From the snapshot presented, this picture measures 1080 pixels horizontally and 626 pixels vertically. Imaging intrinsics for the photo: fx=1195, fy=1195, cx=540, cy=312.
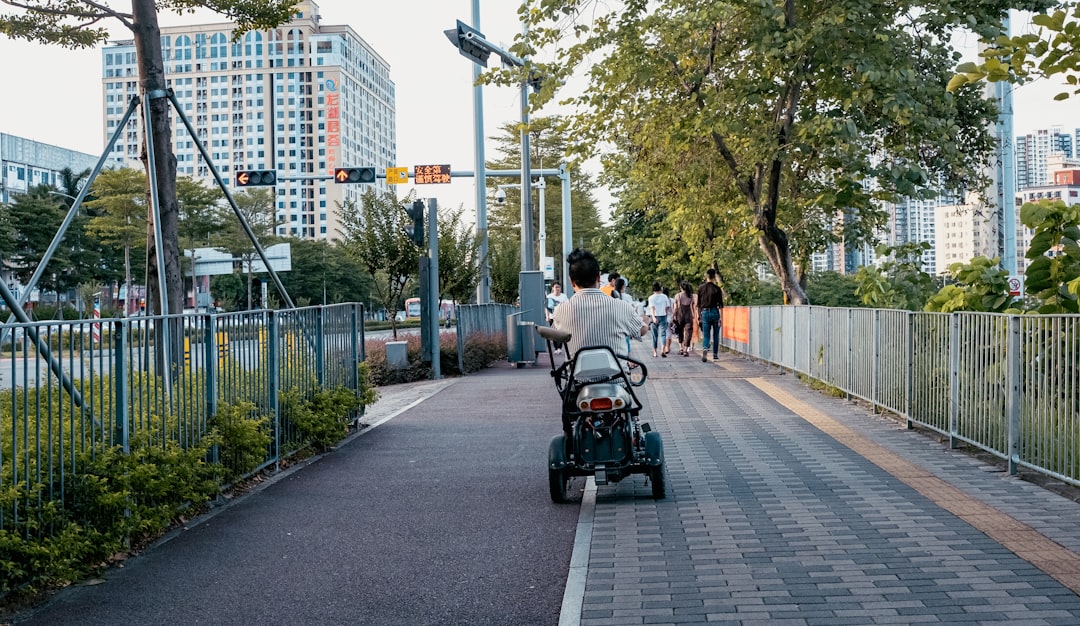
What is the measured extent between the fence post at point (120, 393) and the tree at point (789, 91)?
35.5ft

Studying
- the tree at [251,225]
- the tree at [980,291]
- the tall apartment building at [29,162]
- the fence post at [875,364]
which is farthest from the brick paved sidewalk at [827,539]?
the tall apartment building at [29,162]

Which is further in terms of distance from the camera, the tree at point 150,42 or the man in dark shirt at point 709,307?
the man in dark shirt at point 709,307

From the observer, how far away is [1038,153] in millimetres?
51281

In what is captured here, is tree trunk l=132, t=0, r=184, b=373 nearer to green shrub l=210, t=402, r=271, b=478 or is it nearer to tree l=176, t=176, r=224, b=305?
green shrub l=210, t=402, r=271, b=478

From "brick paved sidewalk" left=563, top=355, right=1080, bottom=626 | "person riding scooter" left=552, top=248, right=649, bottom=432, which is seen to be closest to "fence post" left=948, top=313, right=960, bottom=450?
"brick paved sidewalk" left=563, top=355, right=1080, bottom=626

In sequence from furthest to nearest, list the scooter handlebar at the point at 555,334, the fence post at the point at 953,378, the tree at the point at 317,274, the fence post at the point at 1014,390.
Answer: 1. the tree at the point at 317,274
2. the fence post at the point at 953,378
3. the fence post at the point at 1014,390
4. the scooter handlebar at the point at 555,334

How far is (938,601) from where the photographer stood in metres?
4.88

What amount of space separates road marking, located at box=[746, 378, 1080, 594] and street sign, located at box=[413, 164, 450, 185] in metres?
22.4

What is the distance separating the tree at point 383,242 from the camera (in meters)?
23.1

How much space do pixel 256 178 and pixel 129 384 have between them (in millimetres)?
26418

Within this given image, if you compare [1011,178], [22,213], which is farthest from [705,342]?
[22,213]

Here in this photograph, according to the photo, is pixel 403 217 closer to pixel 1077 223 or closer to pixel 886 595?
pixel 1077 223

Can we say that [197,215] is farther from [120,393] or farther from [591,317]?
[120,393]

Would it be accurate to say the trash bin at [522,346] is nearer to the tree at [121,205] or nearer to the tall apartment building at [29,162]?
the tree at [121,205]
